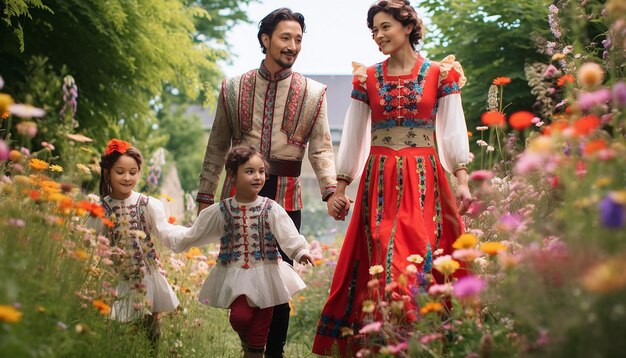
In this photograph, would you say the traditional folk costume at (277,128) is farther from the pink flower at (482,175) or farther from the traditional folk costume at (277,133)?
the pink flower at (482,175)

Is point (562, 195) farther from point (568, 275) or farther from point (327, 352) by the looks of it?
point (327, 352)

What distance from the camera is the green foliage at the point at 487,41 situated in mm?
7723

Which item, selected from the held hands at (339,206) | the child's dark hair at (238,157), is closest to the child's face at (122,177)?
the child's dark hair at (238,157)

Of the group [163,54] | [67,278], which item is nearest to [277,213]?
[67,278]

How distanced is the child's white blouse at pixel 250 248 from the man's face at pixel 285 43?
34.2 inches

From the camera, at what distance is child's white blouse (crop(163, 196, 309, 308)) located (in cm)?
421

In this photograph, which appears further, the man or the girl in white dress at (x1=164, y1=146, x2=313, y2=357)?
the man

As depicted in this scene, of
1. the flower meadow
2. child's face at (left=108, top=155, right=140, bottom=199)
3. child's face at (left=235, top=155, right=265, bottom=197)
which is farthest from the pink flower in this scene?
child's face at (left=108, top=155, right=140, bottom=199)

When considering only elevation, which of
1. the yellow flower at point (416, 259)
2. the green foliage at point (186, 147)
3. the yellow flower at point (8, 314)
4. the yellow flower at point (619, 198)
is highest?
the green foliage at point (186, 147)

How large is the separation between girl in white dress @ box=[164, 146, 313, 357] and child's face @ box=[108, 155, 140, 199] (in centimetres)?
44

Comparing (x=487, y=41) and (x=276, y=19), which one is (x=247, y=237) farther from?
(x=487, y=41)

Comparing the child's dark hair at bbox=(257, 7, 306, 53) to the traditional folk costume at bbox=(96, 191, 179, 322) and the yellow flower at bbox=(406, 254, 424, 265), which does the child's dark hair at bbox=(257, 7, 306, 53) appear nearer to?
the traditional folk costume at bbox=(96, 191, 179, 322)

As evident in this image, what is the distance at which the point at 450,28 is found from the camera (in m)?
8.66

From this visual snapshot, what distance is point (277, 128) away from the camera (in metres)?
4.68
